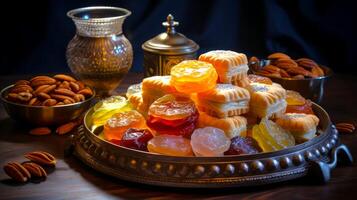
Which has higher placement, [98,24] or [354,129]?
[98,24]

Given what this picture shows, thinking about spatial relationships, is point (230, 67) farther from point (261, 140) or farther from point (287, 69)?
point (287, 69)

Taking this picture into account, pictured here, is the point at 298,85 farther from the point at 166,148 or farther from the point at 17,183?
the point at 17,183

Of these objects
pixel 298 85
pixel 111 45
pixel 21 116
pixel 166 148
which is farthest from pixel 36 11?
pixel 166 148

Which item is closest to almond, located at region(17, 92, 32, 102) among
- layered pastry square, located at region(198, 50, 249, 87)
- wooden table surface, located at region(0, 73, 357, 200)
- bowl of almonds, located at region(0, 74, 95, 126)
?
bowl of almonds, located at region(0, 74, 95, 126)

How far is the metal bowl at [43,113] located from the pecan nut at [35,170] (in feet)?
0.60

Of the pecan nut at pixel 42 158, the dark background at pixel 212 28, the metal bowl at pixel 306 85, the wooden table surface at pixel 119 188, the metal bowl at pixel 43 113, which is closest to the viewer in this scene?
the wooden table surface at pixel 119 188

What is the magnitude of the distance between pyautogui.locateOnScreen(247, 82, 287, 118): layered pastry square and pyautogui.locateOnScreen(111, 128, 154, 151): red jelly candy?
17 centimetres

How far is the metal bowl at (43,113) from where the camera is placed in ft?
3.52

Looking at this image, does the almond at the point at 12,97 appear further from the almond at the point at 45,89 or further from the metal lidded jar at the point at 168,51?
the metal lidded jar at the point at 168,51

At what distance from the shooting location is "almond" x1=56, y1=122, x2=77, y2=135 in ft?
3.55

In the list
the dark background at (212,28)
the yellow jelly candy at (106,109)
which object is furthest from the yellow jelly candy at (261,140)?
the dark background at (212,28)

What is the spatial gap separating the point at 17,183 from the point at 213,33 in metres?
0.90

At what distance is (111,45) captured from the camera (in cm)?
125

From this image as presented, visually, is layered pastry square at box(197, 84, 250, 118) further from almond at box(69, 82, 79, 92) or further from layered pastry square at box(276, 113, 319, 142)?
almond at box(69, 82, 79, 92)
